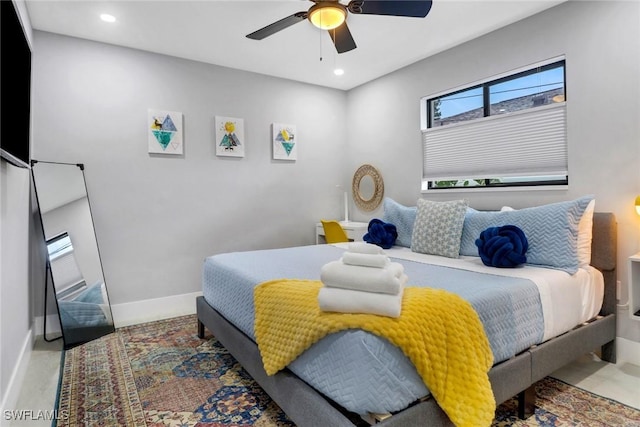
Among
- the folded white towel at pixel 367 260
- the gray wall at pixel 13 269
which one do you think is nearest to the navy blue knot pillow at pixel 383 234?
the folded white towel at pixel 367 260

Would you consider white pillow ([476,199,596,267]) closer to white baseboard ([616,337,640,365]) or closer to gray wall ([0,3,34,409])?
white baseboard ([616,337,640,365])

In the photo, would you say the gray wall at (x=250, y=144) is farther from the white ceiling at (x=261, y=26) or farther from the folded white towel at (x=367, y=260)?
the folded white towel at (x=367, y=260)

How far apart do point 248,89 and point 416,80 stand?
1884 mm

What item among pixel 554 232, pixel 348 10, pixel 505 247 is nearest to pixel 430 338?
→ pixel 505 247

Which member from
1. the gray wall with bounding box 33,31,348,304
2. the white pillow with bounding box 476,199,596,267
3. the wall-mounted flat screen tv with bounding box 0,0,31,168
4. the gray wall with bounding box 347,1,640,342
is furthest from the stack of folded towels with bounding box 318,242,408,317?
the gray wall with bounding box 33,31,348,304

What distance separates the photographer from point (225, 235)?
160 inches

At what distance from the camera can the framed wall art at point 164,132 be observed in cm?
363

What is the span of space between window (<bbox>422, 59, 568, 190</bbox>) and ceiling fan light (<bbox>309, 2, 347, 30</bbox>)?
1.74m

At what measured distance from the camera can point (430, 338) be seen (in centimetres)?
139

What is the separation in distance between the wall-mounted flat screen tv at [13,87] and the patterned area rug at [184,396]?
53.9 inches

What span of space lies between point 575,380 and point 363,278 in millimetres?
1809

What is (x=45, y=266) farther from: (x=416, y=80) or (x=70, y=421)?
(x=416, y=80)

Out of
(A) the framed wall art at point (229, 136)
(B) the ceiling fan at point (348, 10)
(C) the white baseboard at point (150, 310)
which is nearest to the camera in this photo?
(B) the ceiling fan at point (348, 10)

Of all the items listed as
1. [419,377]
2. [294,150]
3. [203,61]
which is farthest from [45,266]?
[419,377]
